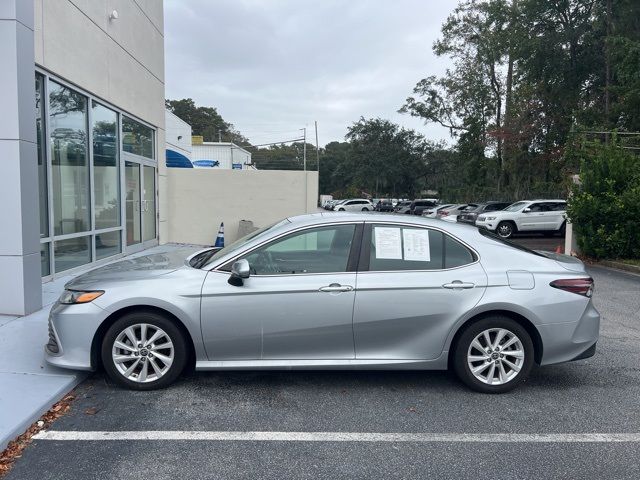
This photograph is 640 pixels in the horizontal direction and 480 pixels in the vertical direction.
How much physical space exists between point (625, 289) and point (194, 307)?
896cm

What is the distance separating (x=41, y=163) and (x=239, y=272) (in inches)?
208

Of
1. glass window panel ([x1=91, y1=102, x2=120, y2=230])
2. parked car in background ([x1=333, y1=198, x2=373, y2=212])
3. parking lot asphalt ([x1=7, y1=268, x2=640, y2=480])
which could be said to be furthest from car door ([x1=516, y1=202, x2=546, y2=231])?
parked car in background ([x1=333, y1=198, x2=373, y2=212])

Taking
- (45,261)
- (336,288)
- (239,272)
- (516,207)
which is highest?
(516,207)

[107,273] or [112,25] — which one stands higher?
[112,25]

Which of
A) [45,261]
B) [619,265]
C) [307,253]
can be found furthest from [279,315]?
[619,265]

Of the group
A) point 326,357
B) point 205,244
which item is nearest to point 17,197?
point 326,357

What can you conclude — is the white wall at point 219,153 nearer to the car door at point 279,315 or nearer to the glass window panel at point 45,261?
the glass window panel at point 45,261

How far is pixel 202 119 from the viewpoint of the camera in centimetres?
8194

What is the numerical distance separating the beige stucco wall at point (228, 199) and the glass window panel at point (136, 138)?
1.57 meters

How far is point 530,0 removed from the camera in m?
27.2

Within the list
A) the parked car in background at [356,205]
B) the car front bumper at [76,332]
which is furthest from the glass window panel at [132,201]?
the parked car in background at [356,205]

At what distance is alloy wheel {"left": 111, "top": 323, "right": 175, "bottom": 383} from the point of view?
14.5ft

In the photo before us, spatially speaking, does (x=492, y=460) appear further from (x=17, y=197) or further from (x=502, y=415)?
(x=17, y=197)

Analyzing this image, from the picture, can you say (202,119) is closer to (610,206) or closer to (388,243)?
(610,206)
